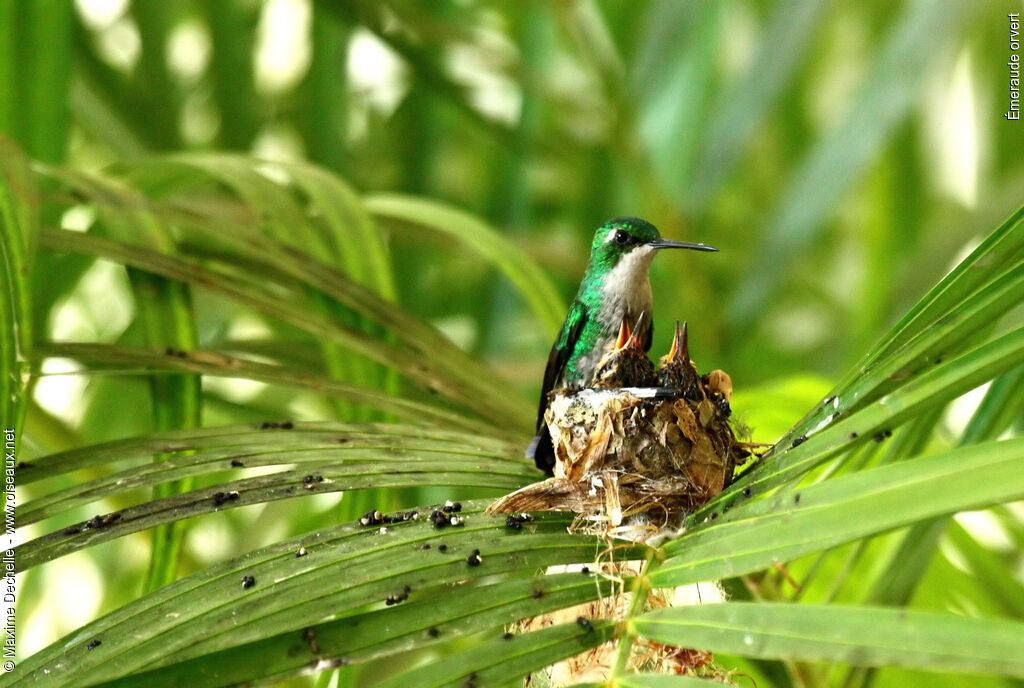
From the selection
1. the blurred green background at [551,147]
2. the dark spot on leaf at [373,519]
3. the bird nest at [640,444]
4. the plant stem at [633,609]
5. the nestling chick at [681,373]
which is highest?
the blurred green background at [551,147]

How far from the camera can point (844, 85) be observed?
4.74 meters

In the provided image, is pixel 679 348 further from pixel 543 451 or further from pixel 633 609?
pixel 633 609

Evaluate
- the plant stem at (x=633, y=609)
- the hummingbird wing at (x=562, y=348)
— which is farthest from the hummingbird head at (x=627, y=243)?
the plant stem at (x=633, y=609)

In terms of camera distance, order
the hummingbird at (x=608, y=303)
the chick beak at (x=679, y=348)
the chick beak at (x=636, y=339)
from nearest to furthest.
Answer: the chick beak at (x=679, y=348)
the chick beak at (x=636, y=339)
the hummingbird at (x=608, y=303)

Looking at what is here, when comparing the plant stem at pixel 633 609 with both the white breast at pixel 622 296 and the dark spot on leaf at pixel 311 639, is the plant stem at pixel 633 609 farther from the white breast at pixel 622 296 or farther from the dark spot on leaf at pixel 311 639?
the white breast at pixel 622 296

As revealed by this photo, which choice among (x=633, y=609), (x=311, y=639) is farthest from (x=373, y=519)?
(x=633, y=609)

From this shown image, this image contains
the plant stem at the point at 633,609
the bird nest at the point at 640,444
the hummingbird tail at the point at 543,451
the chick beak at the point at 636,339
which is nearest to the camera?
the plant stem at the point at 633,609

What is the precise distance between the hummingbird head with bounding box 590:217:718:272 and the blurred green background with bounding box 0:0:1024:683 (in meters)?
0.19

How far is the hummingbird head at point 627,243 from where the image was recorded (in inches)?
78.0

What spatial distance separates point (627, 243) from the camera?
2.00 meters

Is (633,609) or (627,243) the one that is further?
(627,243)

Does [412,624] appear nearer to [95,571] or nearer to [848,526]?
[848,526]

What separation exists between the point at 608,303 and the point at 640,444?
58 centimetres

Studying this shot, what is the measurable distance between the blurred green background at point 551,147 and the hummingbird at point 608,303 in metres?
0.07
